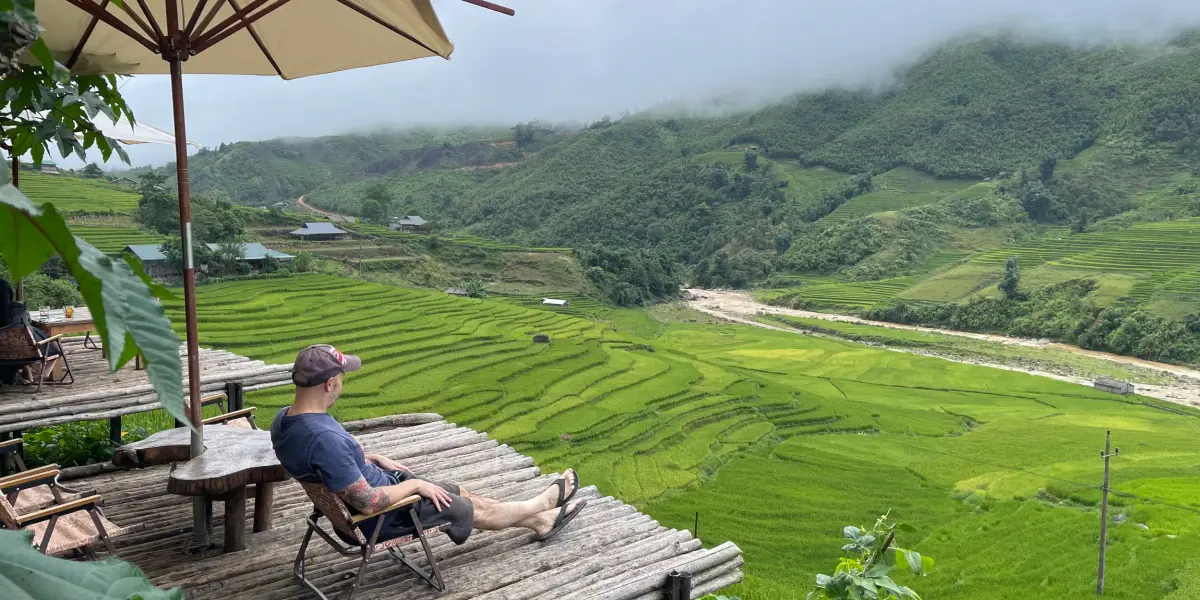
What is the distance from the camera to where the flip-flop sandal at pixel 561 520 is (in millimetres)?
3605

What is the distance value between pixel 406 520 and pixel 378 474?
0.78 ft

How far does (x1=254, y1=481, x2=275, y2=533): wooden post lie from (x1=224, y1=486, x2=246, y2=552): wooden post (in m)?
0.18

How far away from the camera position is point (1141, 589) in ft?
41.9

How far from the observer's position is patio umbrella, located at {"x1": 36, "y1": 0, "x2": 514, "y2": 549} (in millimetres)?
3021

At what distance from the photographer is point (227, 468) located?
125 inches

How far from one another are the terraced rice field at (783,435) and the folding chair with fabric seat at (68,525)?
9245mm

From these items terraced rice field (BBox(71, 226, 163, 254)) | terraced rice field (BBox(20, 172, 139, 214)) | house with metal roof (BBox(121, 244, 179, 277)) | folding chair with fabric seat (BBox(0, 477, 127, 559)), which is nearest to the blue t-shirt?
folding chair with fabric seat (BBox(0, 477, 127, 559))

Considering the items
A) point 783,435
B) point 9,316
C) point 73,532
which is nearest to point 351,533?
point 73,532

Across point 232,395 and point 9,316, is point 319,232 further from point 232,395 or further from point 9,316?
point 232,395

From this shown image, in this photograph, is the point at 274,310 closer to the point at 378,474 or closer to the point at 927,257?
the point at 378,474

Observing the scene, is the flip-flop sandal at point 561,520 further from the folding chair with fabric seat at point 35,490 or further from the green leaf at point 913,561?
the green leaf at point 913,561

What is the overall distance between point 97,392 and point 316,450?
2.65 meters

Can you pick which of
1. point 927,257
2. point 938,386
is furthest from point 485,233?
point 938,386

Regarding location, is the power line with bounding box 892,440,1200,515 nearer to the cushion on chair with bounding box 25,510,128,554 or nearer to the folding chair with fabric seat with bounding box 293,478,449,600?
the folding chair with fabric seat with bounding box 293,478,449,600
